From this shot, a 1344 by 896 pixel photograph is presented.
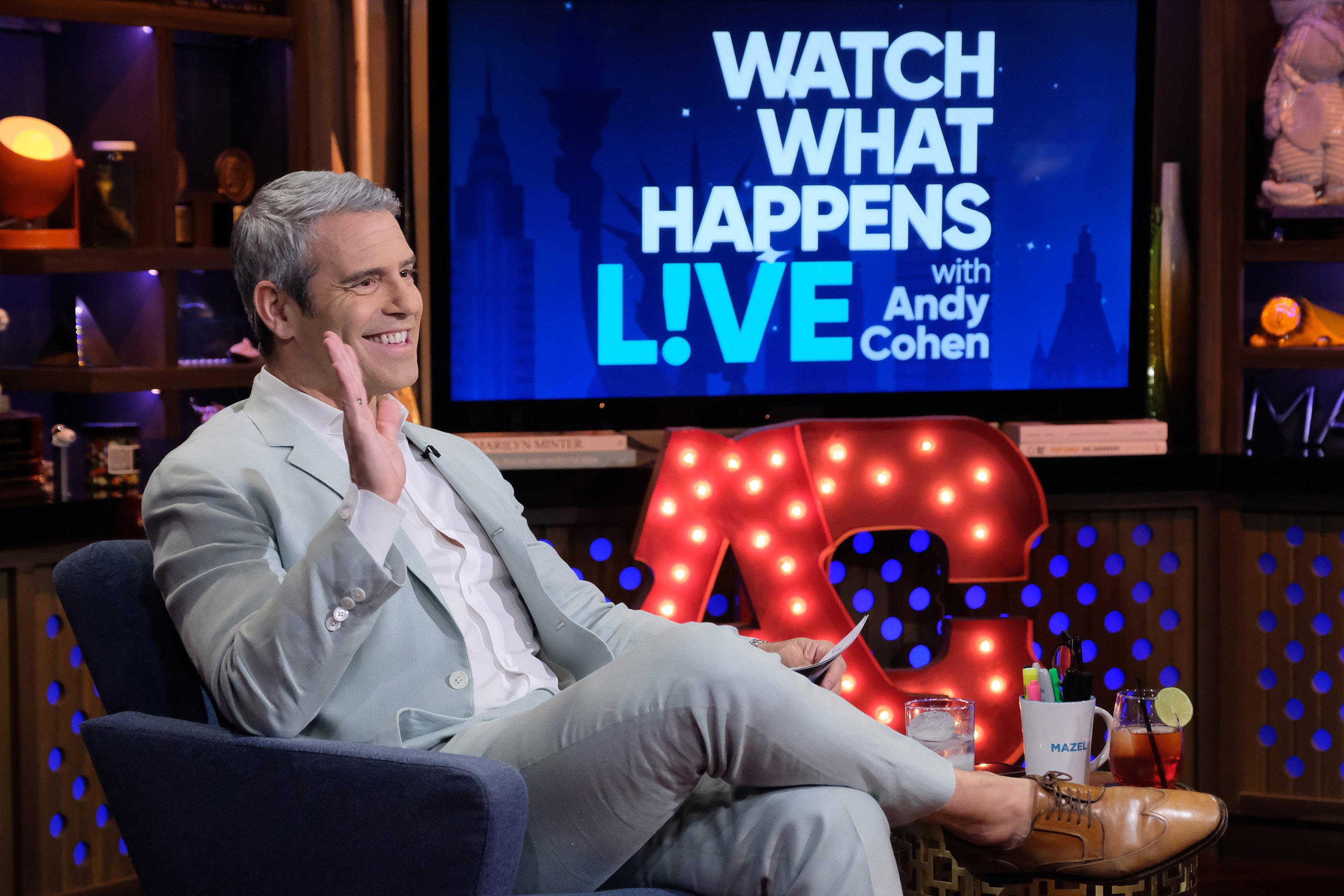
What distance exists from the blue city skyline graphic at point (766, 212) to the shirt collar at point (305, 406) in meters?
1.30

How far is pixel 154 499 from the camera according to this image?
1.72m

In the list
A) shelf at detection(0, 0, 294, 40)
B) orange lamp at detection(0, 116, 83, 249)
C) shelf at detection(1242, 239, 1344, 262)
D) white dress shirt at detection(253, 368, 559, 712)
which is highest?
shelf at detection(0, 0, 294, 40)

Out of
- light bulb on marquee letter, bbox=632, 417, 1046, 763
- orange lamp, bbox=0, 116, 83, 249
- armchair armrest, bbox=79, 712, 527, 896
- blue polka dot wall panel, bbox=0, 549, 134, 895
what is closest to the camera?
armchair armrest, bbox=79, 712, 527, 896

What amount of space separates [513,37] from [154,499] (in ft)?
5.89

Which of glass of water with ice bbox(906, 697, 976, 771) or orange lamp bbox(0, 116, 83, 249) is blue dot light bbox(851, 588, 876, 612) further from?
orange lamp bbox(0, 116, 83, 249)

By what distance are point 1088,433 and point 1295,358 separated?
22.7 inches

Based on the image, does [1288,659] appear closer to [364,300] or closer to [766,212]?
[766,212]

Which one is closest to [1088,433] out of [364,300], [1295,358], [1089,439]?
[1089,439]

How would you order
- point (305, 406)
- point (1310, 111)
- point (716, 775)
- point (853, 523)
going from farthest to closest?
point (1310, 111) → point (853, 523) → point (305, 406) → point (716, 775)

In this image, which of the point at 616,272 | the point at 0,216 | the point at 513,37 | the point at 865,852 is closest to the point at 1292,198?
the point at 616,272

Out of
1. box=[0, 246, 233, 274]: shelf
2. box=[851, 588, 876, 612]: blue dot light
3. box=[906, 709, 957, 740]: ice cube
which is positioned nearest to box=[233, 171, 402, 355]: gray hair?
box=[0, 246, 233, 274]: shelf

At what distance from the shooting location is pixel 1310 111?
3.21 meters

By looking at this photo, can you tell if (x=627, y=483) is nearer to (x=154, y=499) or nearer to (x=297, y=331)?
(x=297, y=331)

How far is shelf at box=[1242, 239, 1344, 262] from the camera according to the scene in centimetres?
327
